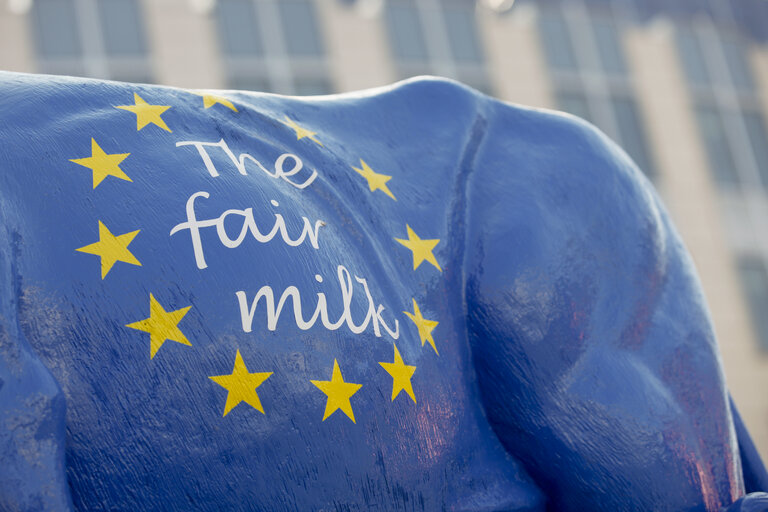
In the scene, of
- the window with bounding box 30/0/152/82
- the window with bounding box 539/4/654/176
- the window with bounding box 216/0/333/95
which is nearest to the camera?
the window with bounding box 30/0/152/82

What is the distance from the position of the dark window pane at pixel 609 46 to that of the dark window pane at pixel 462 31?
224 cm

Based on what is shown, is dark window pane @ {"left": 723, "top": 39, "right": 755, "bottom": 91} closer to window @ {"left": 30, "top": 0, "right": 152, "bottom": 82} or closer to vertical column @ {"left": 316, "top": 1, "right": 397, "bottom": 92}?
vertical column @ {"left": 316, "top": 1, "right": 397, "bottom": 92}

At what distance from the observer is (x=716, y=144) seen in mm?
21219

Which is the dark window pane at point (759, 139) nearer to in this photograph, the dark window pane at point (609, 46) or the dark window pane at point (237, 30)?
the dark window pane at point (609, 46)

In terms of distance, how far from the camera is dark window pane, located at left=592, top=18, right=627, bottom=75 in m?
20.9

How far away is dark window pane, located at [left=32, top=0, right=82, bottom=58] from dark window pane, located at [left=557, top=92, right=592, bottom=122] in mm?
8255

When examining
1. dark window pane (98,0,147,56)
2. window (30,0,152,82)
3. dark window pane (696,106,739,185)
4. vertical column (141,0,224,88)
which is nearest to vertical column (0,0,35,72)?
window (30,0,152,82)

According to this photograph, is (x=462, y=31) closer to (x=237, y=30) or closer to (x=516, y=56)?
(x=516, y=56)

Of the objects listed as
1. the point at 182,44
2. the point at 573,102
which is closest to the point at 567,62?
the point at 573,102

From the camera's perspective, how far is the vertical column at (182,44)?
18656 millimetres

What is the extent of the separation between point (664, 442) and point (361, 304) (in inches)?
29.7

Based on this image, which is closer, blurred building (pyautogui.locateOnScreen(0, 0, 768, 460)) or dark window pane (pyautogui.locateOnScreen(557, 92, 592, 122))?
blurred building (pyautogui.locateOnScreen(0, 0, 768, 460))

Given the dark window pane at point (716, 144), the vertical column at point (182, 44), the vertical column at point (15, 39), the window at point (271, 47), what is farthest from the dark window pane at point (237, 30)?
the dark window pane at point (716, 144)

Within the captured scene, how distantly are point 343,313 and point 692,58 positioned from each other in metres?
20.5
